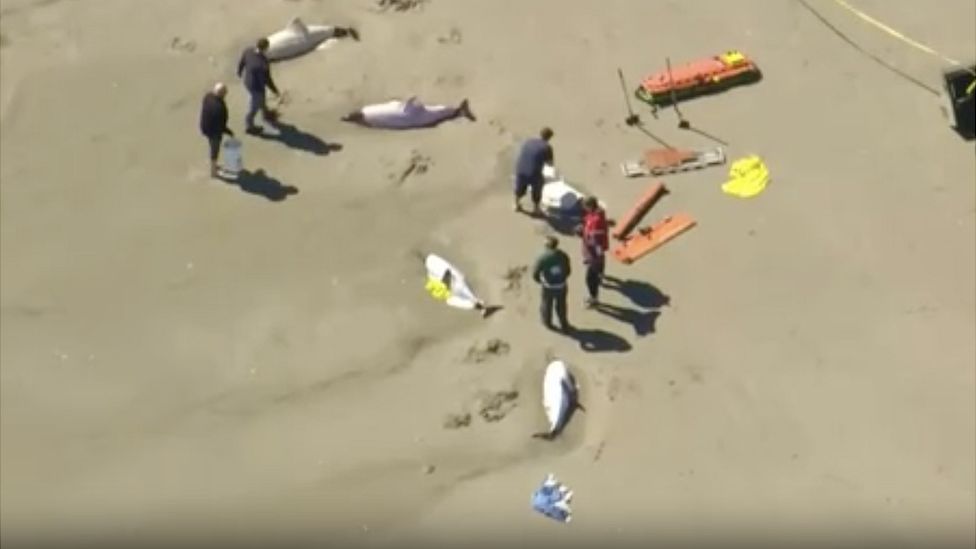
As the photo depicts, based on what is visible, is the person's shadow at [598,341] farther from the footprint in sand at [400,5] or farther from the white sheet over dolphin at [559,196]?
the footprint in sand at [400,5]

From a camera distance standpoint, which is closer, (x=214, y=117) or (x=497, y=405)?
(x=497, y=405)

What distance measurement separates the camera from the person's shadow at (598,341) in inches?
741

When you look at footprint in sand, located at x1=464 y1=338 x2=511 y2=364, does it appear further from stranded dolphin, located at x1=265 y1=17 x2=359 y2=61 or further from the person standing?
stranded dolphin, located at x1=265 y1=17 x2=359 y2=61

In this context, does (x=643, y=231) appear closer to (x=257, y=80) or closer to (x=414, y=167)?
(x=414, y=167)

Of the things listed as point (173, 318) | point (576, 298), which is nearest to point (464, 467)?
point (576, 298)

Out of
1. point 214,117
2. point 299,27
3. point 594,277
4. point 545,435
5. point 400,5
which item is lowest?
point 545,435

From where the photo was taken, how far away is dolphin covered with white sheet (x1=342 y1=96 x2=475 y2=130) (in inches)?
840

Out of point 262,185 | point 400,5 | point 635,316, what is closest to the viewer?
point 635,316

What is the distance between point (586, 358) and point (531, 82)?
15.9 feet

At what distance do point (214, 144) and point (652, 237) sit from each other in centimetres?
551

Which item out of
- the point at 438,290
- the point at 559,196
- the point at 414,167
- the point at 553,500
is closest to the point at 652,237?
the point at 559,196

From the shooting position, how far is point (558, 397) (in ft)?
59.1

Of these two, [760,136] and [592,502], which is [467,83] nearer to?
[760,136]

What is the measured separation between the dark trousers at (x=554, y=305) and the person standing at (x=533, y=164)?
1724 millimetres
